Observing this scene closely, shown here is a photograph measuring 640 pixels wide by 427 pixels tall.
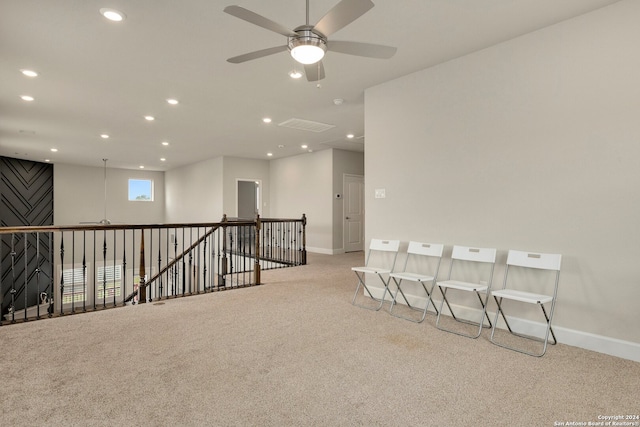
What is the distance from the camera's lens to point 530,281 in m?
3.12

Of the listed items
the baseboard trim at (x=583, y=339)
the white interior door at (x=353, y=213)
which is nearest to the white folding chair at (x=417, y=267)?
the baseboard trim at (x=583, y=339)

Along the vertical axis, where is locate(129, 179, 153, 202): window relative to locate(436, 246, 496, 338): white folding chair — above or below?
above

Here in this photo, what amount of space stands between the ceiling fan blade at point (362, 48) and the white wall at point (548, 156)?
1562 mm

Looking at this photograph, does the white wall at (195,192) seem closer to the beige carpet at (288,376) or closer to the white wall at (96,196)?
the white wall at (96,196)

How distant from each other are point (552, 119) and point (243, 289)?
4.23 m

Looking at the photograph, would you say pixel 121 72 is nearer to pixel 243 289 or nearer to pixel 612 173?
pixel 243 289

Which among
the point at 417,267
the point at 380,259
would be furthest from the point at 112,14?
the point at 417,267

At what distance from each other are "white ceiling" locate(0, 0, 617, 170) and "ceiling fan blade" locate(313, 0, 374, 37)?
0.68 meters

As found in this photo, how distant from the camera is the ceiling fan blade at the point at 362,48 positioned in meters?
2.35

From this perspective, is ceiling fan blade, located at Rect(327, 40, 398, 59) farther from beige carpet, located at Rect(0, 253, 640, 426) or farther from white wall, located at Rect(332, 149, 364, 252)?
white wall, located at Rect(332, 149, 364, 252)

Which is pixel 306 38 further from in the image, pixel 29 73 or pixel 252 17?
pixel 29 73

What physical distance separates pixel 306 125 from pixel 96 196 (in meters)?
9.23

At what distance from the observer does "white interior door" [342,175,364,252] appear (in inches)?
344

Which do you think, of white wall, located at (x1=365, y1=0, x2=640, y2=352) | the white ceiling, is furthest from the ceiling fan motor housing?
white wall, located at (x1=365, y1=0, x2=640, y2=352)
